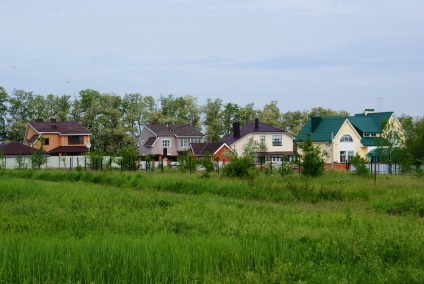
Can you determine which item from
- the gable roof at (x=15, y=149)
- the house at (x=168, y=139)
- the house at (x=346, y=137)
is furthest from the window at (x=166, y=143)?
the house at (x=346, y=137)

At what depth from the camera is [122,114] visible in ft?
265

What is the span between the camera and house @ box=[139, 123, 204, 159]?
72375 millimetres

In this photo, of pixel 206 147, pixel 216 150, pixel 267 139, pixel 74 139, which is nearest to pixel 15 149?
pixel 74 139

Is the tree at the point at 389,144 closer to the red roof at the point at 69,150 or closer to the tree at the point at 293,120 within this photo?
the red roof at the point at 69,150

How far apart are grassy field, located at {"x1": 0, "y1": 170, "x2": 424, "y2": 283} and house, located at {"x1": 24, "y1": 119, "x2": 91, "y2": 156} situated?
168 feet

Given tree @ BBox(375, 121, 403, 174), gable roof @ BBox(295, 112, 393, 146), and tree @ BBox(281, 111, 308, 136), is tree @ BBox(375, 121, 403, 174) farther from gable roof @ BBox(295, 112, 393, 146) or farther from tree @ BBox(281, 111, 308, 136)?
tree @ BBox(281, 111, 308, 136)

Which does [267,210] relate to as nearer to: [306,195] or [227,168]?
[306,195]

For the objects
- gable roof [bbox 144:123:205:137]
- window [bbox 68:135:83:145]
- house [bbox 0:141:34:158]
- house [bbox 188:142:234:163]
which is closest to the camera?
house [bbox 0:141:34:158]

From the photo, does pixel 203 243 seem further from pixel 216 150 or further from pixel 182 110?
pixel 182 110

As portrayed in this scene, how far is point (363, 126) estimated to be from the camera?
62.3m

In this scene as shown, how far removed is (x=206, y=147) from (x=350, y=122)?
17.7 m

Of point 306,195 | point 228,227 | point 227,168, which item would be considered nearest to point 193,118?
point 227,168

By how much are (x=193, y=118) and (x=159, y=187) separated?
5945 centimetres

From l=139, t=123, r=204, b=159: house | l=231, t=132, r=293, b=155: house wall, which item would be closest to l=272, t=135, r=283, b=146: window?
l=231, t=132, r=293, b=155: house wall
